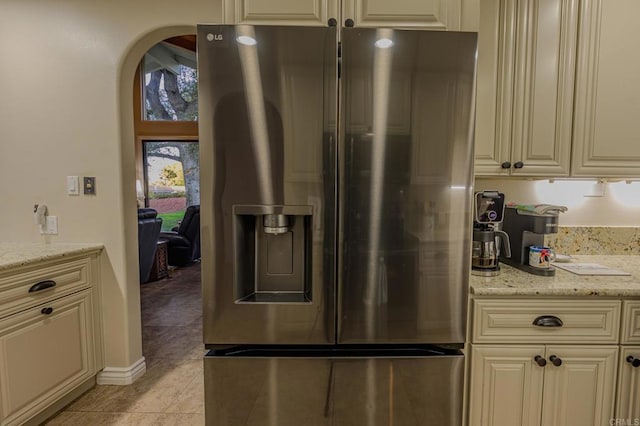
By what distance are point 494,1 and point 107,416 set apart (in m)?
2.90

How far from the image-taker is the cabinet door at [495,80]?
153 centimetres

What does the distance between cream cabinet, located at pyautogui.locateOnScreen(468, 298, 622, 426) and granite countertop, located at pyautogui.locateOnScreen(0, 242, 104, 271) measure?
2036 mm

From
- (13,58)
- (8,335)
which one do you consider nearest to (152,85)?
(13,58)

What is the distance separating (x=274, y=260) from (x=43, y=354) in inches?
55.8

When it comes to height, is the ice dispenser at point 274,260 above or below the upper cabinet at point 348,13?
below

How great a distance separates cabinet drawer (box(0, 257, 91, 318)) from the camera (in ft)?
4.94

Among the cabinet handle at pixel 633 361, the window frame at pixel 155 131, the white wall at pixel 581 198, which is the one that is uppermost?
the window frame at pixel 155 131

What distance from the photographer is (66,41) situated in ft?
6.37

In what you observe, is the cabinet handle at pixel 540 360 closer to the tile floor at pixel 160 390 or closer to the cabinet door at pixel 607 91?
the cabinet door at pixel 607 91

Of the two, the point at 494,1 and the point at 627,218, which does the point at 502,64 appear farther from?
the point at 627,218

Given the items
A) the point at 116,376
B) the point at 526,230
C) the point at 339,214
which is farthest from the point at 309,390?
the point at 116,376

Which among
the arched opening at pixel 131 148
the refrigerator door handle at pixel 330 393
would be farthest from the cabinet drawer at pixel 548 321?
the arched opening at pixel 131 148

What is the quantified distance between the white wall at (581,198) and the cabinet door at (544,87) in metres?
0.31

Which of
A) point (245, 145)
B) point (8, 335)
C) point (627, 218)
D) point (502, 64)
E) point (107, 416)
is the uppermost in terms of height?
point (502, 64)
